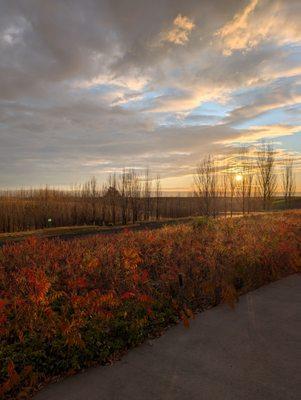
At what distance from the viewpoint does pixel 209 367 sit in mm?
4191

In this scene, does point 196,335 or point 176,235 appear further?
point 176,235

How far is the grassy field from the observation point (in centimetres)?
435

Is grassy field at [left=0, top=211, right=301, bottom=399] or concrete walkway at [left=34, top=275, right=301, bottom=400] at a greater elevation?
grassy field at [left=0, top=211, right=301, bottom=399]

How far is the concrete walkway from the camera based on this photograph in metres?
3.69

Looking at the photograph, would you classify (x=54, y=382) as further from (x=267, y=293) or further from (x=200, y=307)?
(x=267, y=293)

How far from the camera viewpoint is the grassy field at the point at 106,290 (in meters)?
4.35

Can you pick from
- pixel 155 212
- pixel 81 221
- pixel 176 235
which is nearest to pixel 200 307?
pixel 176 235

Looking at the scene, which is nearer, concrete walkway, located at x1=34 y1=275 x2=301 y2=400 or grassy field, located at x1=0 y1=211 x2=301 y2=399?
concrete walkway, located at x1=34 y1=275 x2=301 y2=400

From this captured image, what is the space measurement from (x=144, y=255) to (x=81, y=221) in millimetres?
19526

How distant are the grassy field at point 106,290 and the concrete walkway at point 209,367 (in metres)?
0.27

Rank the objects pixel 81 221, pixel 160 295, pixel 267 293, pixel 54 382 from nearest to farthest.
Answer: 1. pixel 54 382
2. pixel 160 295
3. pixel 267 293
4. pixel 81 221

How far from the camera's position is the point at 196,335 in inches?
203

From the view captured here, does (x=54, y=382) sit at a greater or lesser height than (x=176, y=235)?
lesser

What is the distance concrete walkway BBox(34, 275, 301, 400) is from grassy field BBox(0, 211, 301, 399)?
0.89 ft
